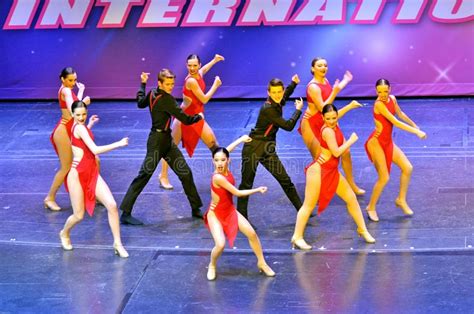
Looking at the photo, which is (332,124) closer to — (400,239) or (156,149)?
(400,239)

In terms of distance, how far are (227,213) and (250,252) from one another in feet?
2.73

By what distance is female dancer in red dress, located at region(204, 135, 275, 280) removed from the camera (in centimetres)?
909

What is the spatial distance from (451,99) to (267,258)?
7.30m

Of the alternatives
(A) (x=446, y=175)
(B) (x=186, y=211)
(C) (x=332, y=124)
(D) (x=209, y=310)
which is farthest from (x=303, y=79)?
(D) (x=209, y=310)

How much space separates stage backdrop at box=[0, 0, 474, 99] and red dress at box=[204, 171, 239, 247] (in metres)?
7.29

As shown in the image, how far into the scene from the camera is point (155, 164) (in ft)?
35.6

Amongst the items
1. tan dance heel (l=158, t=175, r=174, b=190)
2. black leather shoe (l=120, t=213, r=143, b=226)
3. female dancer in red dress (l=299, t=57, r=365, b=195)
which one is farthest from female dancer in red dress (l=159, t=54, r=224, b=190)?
black leather shoe (l=120, t=213, r=143, b=226)

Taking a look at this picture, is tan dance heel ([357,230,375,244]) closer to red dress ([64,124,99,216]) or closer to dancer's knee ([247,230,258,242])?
dancer's knee ([247,230,258,242])

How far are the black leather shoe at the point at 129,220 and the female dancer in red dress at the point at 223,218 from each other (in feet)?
5.77

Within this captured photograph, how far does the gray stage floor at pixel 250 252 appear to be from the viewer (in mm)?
8781

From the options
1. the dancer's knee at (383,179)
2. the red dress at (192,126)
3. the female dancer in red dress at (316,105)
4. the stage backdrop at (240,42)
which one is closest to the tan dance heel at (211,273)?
the dancer's knee at (383,179)

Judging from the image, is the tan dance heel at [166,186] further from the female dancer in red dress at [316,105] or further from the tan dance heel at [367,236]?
the tan dance heel at [367,236]

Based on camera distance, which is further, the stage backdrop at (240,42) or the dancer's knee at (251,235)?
the stage backdrop at (240,42)

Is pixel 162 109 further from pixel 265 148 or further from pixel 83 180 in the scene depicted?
pixel 83 180
